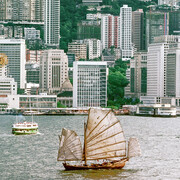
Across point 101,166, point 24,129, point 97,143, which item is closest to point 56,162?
point 101,166

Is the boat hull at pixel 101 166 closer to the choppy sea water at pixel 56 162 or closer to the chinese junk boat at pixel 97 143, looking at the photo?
the chinese junk boat at pixel 97 143

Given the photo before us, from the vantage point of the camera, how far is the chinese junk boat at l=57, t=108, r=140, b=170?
227 feet

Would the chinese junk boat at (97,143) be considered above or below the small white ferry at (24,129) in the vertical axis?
above

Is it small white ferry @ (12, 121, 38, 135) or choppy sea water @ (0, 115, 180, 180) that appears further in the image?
small white ferry @ (12, 121, 38, 135)

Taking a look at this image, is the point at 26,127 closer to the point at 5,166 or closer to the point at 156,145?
the point at 156,145

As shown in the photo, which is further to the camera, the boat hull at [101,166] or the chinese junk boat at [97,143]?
the boat hull at [101,166]

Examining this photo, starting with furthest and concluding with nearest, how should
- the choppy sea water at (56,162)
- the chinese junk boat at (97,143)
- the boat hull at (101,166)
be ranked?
1. the boat hull at (101,166)
2. the chinese junk boat at (97,143)
3. the choppy sea water at (56,162)

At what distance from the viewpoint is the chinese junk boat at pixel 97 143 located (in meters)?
69.2

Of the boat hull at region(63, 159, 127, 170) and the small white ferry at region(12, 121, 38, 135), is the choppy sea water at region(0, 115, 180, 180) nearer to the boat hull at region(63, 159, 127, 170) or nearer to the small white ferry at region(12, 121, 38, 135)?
the boat hull at region(63, 159, 127, 170)

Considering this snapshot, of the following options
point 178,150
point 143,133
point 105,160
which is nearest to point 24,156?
point 105,160

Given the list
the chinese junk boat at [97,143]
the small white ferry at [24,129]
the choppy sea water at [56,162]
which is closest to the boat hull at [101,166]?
the chinese junk boat at [97,143]

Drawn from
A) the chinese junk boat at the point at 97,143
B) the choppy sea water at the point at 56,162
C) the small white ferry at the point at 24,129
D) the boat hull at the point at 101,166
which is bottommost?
the small white ferry at the point at 24,129

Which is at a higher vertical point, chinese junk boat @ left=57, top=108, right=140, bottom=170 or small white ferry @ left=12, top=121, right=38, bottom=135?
chinese junk boat @ left=57, top=108, right=140, bottom=170

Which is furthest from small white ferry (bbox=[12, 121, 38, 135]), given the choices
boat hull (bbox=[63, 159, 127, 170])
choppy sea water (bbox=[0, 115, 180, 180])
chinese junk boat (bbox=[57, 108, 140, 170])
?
boat hull (bbox=[63, 159, 127, 170])
